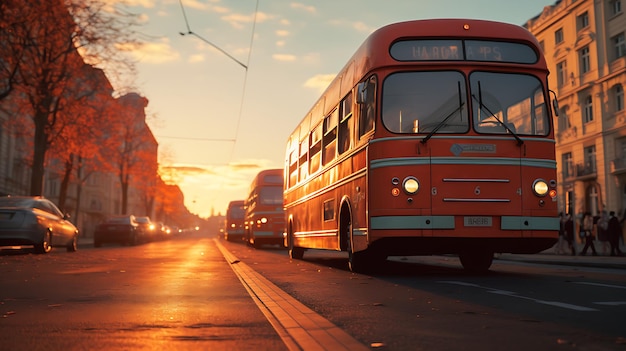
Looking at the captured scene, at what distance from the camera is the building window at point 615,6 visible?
1517 inches

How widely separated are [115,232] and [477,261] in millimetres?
24461

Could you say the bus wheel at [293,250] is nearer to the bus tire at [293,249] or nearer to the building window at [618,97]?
the bus tire at [293,249]

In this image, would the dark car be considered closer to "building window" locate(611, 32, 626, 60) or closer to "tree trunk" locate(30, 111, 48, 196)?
"tree trunk" locate(30, 111, 48, 196)

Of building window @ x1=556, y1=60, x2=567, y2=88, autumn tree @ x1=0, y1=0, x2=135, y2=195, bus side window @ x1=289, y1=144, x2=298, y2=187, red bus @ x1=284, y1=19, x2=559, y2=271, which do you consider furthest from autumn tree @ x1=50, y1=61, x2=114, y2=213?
building window @ x1=556, y1=60, x2=567, y2=88

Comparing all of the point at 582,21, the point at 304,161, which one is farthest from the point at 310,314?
the point at 582,21

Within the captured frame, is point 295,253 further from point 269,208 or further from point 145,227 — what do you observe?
point 145,227

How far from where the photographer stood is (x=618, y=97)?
126 feet

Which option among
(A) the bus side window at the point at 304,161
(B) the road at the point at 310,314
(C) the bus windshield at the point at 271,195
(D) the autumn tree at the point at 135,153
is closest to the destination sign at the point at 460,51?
(B) the road at the point at 310,314

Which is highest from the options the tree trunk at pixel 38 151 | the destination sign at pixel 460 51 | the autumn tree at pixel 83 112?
the autumn tree at pixel 83 112

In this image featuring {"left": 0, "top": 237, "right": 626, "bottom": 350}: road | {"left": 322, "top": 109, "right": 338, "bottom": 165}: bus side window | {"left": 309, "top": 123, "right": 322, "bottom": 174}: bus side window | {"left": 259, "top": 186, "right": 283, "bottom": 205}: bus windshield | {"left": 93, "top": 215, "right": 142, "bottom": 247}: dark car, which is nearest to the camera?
{"left": 0, "top": 237, "right": 626, "bottom": 350}: road

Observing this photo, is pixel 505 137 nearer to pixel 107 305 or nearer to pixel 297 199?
pixel 107 305

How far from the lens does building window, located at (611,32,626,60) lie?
125ft

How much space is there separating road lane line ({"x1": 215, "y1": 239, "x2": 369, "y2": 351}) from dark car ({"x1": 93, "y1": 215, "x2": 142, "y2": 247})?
26591mm

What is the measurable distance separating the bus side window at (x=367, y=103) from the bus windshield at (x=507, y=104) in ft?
4.95
